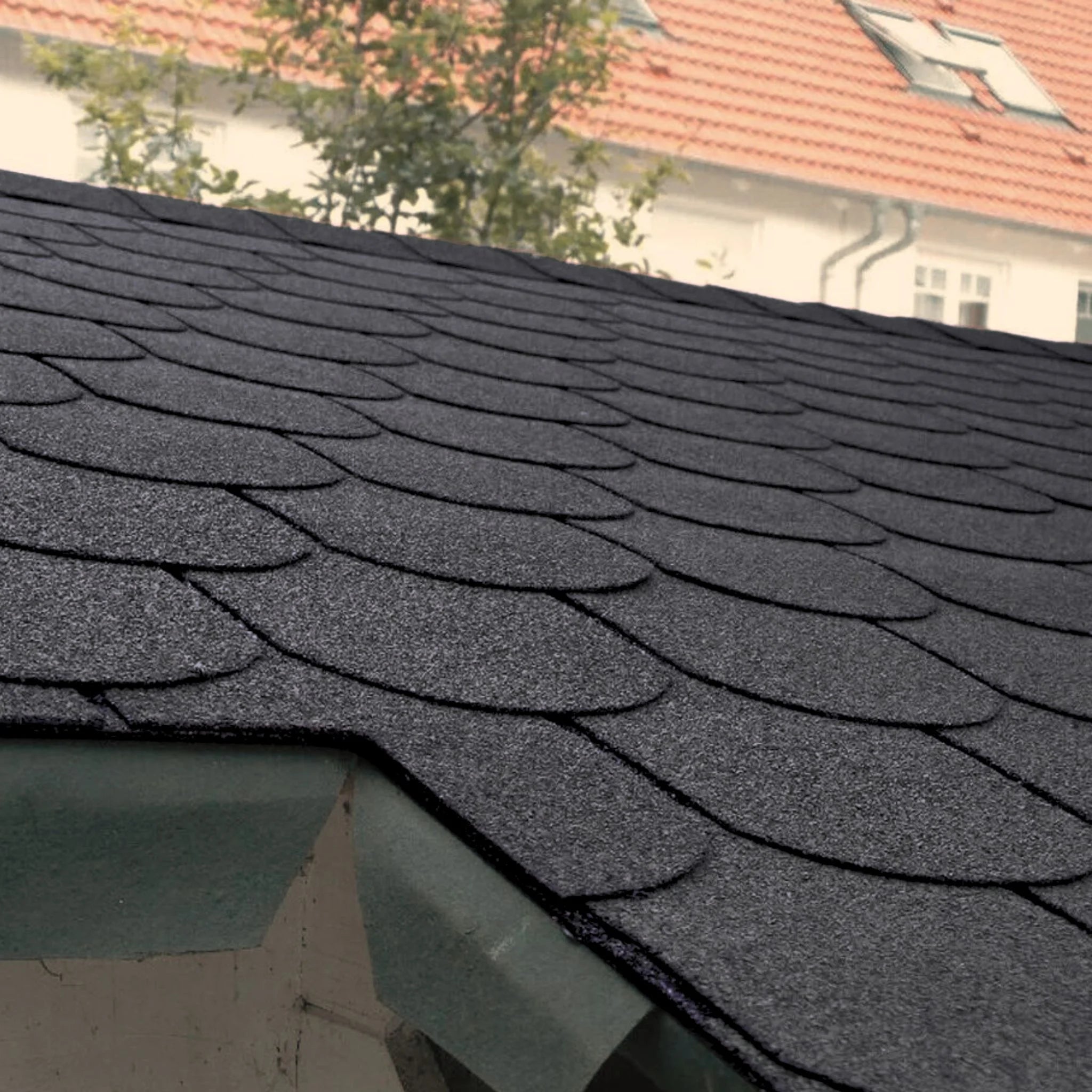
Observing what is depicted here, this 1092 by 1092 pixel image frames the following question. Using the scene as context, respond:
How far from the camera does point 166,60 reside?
8180mm

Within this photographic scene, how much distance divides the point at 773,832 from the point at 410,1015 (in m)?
→ 0.24

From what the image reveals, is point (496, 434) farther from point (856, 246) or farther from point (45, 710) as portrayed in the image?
point (856, 246)

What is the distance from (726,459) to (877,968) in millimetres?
1255

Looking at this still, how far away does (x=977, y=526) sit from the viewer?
1996 millimetres

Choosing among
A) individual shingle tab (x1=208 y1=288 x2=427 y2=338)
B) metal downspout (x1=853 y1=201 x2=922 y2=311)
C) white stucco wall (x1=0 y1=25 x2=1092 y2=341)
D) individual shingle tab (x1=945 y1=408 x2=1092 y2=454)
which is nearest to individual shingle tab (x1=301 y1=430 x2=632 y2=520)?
individual shingle tab (x1=208 y1=288 x2=427 y2=338)

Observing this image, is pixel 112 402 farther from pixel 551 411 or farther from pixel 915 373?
pixel 915 373

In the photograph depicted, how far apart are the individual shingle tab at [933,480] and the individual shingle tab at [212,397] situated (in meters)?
0.71

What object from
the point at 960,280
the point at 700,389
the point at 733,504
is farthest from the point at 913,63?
the point at 733,504

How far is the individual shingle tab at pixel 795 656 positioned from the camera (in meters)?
1.24

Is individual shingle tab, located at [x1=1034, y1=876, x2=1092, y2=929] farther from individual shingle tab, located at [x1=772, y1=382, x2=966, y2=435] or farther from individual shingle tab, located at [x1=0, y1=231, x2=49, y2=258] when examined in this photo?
individual shingle tab, located at [x1=0, y1=231, x2=49, y2=258]

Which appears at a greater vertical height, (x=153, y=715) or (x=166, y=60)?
(x=166, y=60)

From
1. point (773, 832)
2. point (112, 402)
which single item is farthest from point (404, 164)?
point (773, 832)

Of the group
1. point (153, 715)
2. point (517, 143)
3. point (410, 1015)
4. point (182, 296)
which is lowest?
point (410, 1015)

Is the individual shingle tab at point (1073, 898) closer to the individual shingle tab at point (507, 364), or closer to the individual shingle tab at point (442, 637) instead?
the individual shingle tab at point (442, 637)
